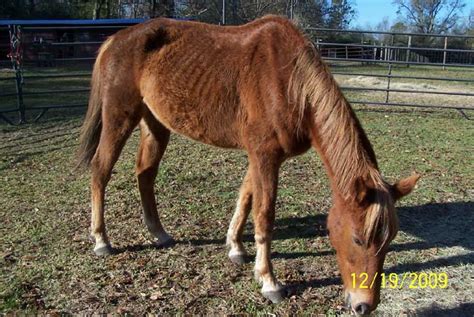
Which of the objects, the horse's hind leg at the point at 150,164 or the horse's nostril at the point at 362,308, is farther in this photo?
the horse's hind leg at the point at 150,164

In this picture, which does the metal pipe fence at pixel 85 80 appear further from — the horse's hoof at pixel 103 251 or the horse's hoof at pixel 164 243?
the horse's hoof at pixel 103 251

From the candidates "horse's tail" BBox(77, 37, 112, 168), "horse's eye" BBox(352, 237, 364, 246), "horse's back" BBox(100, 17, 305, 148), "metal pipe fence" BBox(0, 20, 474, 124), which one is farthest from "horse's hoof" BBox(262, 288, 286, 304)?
"metal pipe fence" BBox(0, 20, 474, 124)

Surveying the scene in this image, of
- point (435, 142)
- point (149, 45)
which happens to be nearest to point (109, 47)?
point (149, 45)

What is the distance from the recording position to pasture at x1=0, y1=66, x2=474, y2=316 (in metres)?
3.12

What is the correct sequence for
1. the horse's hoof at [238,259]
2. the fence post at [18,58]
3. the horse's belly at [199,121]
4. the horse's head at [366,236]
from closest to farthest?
the horse's head at [366,236] < the horse's belly at [199,121] < the horse's hoof at [238,259] < the fence post at [18,58]

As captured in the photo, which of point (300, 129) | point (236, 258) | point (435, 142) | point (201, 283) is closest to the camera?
point (300, 129)

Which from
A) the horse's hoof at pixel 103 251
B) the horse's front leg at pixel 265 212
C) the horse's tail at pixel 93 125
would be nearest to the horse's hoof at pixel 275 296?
the horse's front leg at pixel 265 212

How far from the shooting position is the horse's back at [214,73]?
3.16m

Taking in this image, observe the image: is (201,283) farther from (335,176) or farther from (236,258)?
(335,176)

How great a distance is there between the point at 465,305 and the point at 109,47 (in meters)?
3.39

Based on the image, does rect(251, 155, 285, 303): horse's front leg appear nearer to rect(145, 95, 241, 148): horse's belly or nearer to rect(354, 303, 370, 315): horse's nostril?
rect(145, 95, 241, 148): horse's belly

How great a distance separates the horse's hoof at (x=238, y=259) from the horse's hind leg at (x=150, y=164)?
0.61 meters

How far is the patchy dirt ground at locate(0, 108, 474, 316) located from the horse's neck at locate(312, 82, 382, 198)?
0.98m

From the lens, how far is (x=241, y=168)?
6016 mm
